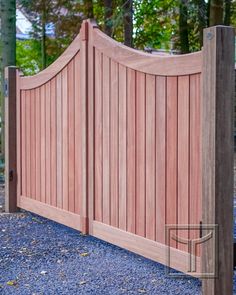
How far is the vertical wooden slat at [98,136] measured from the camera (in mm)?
4168

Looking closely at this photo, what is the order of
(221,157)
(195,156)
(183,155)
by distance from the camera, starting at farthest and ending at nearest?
(183,155) → (195,156) → (221,157)

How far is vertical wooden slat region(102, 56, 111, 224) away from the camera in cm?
406

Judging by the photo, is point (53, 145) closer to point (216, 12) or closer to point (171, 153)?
point (171, 153)

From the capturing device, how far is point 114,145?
13.1 ft

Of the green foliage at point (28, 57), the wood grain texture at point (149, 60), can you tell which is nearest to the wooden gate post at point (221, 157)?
the wood grain texture at point (149, 60)

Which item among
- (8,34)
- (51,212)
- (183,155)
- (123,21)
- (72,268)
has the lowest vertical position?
(72,268)

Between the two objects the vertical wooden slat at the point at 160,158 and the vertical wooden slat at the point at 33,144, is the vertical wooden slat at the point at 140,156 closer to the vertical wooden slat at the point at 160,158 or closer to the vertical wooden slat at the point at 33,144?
the vertical wooden slat at the point at 160,158

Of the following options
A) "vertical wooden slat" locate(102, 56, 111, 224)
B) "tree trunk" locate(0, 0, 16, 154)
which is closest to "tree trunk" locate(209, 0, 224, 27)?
"tree trunk" locate(0, 0, 16, 154)

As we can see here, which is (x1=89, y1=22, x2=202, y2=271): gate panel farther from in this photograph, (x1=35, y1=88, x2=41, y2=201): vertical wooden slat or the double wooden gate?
(x1=35, y1=88, x2=41, y2=201): vertical wooden slat

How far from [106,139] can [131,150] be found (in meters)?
0.39

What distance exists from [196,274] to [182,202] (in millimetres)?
446

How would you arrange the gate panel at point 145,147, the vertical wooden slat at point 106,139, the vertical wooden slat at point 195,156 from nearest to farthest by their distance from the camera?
the vertical wooden slat at point 195,156 < the gate panel at point 145,147 < the vertical wooden slat at point 106,139

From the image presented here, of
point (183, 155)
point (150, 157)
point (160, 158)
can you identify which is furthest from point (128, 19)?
point (183, 155)

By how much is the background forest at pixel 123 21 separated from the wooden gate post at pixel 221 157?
6.67 meters
